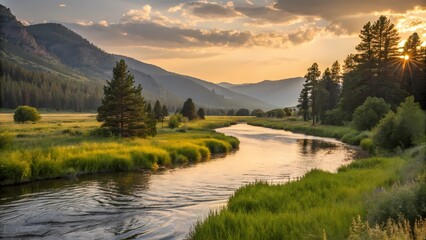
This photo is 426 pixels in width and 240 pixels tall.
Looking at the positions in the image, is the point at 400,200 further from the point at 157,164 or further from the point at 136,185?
the point at 157,164

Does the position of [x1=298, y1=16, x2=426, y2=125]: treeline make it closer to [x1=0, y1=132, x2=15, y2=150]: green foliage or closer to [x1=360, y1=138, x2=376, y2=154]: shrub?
[x1=360, y1=138, x2=376, y2=154]: shrub

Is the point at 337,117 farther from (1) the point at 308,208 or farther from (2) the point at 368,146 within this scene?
A: (1) the point at 308,208

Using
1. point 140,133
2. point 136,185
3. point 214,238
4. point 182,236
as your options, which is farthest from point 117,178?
point 140,133

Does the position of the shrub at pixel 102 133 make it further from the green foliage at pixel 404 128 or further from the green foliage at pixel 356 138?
the green foliage at pixel 356 138

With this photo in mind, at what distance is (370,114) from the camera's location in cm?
5866

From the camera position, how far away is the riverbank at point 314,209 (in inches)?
407

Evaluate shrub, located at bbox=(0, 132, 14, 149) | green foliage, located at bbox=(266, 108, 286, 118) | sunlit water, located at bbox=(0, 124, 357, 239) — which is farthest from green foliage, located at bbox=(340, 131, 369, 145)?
green foliage, located at bbox=(266, 108, 286, 118)

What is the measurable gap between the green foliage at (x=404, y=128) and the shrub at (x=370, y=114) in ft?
75.7

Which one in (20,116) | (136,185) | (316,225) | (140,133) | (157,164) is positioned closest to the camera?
(316,225)

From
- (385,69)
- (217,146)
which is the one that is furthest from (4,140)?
(385,69)

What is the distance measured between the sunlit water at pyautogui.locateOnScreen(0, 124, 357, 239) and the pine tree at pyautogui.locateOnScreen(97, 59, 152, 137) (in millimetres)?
17566

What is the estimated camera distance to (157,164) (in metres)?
32.5

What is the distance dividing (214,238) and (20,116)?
75.5m

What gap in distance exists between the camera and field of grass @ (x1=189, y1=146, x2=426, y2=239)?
10500 mm
